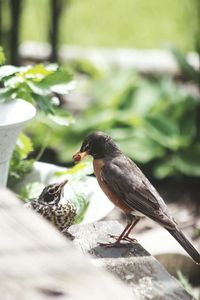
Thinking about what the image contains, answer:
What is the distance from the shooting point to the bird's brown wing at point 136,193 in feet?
11.9

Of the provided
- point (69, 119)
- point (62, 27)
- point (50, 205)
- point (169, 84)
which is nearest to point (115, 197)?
point (50, 205)

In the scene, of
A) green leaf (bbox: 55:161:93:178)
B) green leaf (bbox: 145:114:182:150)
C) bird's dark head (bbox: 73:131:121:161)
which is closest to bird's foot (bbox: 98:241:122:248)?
Answer: bird's dark head (bbox: 73:131:121:161)

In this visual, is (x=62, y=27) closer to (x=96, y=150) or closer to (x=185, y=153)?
(x=185, y=153)

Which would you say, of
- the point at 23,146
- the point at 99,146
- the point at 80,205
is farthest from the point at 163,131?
the point at 99,146

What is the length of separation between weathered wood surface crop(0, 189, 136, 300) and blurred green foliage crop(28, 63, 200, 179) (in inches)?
198

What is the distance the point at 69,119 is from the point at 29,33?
6668mm

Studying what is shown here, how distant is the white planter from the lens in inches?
146

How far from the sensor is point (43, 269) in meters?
1.79

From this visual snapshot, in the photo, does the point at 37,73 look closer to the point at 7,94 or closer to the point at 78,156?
the point at 7,94

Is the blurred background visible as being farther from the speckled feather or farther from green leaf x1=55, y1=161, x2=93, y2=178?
the speckled feather

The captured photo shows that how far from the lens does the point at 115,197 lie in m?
3.65

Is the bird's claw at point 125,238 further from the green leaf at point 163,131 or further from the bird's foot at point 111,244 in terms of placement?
the green leaf at point 163,131

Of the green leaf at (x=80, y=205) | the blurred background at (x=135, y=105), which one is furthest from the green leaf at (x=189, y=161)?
the green leaf at (x=80, y=205)

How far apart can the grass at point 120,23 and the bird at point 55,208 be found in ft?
21.0
